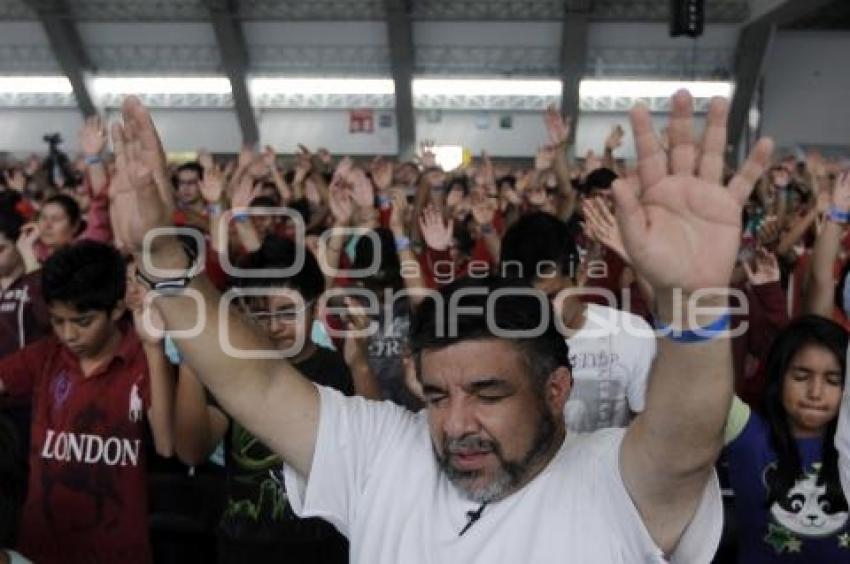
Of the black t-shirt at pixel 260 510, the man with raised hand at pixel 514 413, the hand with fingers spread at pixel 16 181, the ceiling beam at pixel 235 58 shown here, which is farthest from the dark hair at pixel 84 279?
the ceiling beam at pixel 235 58

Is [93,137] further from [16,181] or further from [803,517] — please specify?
[16,181]

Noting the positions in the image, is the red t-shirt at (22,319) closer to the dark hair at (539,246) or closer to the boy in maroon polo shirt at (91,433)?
the boy in maroon polo shirt at (91,433)

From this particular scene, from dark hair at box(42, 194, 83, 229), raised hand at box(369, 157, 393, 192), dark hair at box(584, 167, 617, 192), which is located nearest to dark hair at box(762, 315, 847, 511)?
dark hair at box(584, 167, 617, 192)

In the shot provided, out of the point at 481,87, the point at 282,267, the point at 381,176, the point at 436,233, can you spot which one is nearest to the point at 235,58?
the point at 481,87

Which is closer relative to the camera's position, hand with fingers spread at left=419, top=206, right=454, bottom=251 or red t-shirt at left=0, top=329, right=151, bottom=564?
red t-shirt at left=0, top=329, right=151, bottom=564

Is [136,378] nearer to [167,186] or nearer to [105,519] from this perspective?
[105,519]

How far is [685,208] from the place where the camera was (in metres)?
1.21

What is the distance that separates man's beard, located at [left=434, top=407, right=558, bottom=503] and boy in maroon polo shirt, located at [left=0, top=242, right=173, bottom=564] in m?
0.93

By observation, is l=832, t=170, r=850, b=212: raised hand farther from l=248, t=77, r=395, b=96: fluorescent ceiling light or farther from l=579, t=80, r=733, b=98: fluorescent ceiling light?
l=248, t=77, r=395, b=96: fluorescent ceiling light

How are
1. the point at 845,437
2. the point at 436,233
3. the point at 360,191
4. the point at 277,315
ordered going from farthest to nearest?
the point at 360,191
the point at 436,233
the point at 277,315
the point at 845,437

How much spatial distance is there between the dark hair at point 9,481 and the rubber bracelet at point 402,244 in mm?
1757

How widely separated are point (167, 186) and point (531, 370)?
2.38ft

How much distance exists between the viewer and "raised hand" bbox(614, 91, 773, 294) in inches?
47.2

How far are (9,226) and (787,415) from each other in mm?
2797
